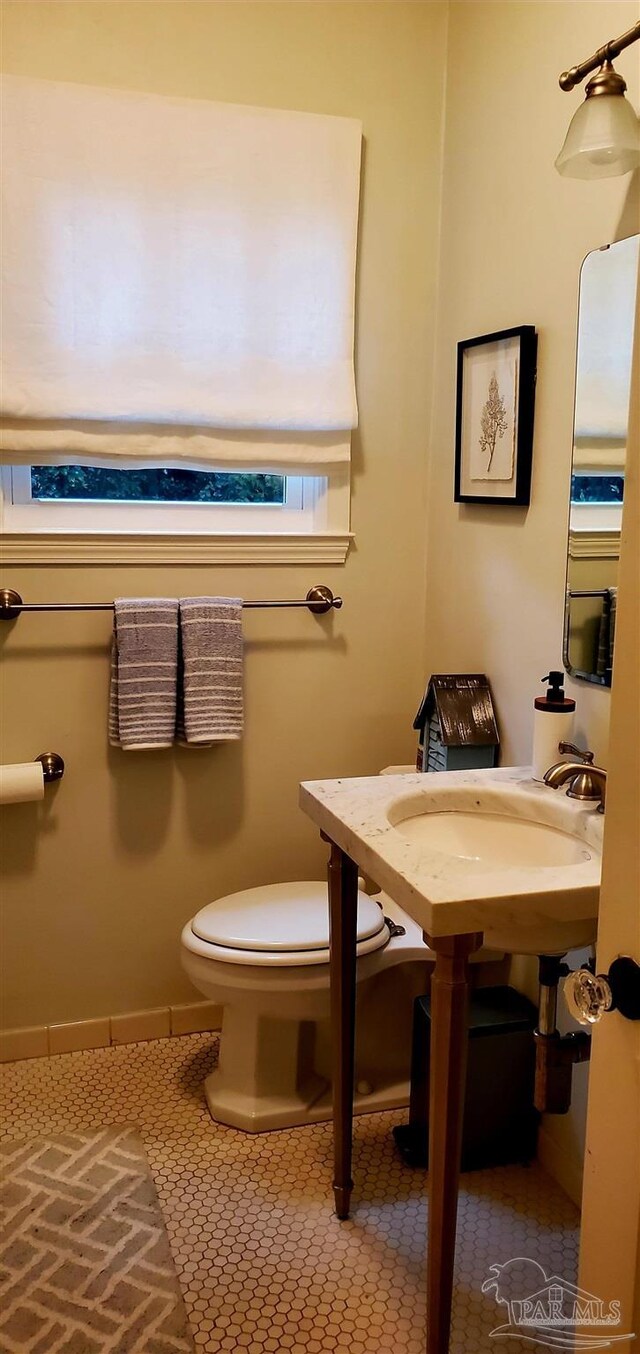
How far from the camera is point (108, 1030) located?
7.77 ft

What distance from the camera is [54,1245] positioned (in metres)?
1.75

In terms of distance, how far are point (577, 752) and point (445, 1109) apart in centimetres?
62

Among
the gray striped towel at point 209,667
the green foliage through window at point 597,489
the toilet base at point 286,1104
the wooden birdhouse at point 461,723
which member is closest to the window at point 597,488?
the green foliage through window at point 597,489

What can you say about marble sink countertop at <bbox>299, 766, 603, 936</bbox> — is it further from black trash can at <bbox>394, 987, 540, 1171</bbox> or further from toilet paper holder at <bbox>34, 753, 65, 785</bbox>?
toilet paper holder at <bbox>34, 753, 65, 785</bbox>

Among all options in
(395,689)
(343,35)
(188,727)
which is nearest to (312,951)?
(188,727)

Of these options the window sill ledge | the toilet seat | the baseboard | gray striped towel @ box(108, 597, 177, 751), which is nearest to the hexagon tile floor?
the baseboard

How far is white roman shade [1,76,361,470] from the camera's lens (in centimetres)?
202

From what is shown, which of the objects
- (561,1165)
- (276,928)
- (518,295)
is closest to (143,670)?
(276,928)

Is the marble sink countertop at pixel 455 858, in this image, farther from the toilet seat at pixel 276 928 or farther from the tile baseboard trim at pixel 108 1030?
the tile baseboard trim at pixel 108 1030

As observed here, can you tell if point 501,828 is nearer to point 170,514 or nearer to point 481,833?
point 481,833

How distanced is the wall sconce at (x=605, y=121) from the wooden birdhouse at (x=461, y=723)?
3.37ft

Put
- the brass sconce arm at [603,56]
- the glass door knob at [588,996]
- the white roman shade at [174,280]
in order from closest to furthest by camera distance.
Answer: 1. the glass door knob at [588,996]
2. the brass sconce arm at [603,56]
3. the white roman shade at [174,280]

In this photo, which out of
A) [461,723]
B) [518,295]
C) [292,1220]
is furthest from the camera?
[461,723]

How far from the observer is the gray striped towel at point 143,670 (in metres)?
2.16
